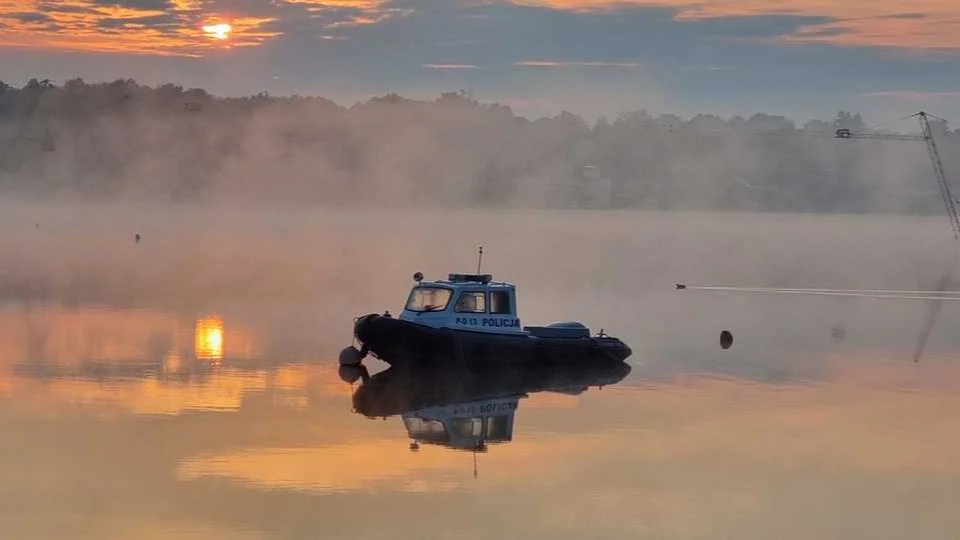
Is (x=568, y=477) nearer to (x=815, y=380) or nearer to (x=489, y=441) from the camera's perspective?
(x=489, y=441)

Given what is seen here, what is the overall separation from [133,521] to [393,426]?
31.3 feet

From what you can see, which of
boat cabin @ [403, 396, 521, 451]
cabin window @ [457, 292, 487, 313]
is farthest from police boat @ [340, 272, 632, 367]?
boat cabin @ [403, 396, 521, 451]

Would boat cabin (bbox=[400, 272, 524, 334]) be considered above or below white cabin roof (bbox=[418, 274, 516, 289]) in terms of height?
below

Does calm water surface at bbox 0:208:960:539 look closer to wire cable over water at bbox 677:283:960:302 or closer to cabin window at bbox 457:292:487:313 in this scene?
cabin window at bbox 457:292:487:313

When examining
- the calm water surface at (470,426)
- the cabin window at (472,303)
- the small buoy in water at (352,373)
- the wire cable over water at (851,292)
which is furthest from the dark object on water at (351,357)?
the wire cable over water at (851,292)

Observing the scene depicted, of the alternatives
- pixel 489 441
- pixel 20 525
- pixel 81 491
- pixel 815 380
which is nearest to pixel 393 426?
pixel 489 441

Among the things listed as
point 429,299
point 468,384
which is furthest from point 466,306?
point 468,384

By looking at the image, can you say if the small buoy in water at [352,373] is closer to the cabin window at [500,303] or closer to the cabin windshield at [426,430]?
the cabin window at [500,303]

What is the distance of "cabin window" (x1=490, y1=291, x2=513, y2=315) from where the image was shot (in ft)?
135

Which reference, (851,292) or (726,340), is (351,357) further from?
(851,292)

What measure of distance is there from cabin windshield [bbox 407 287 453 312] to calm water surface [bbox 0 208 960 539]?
2167 mm

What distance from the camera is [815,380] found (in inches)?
1698

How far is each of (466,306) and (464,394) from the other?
12.3 ft

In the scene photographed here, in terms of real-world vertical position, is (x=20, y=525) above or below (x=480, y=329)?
below
